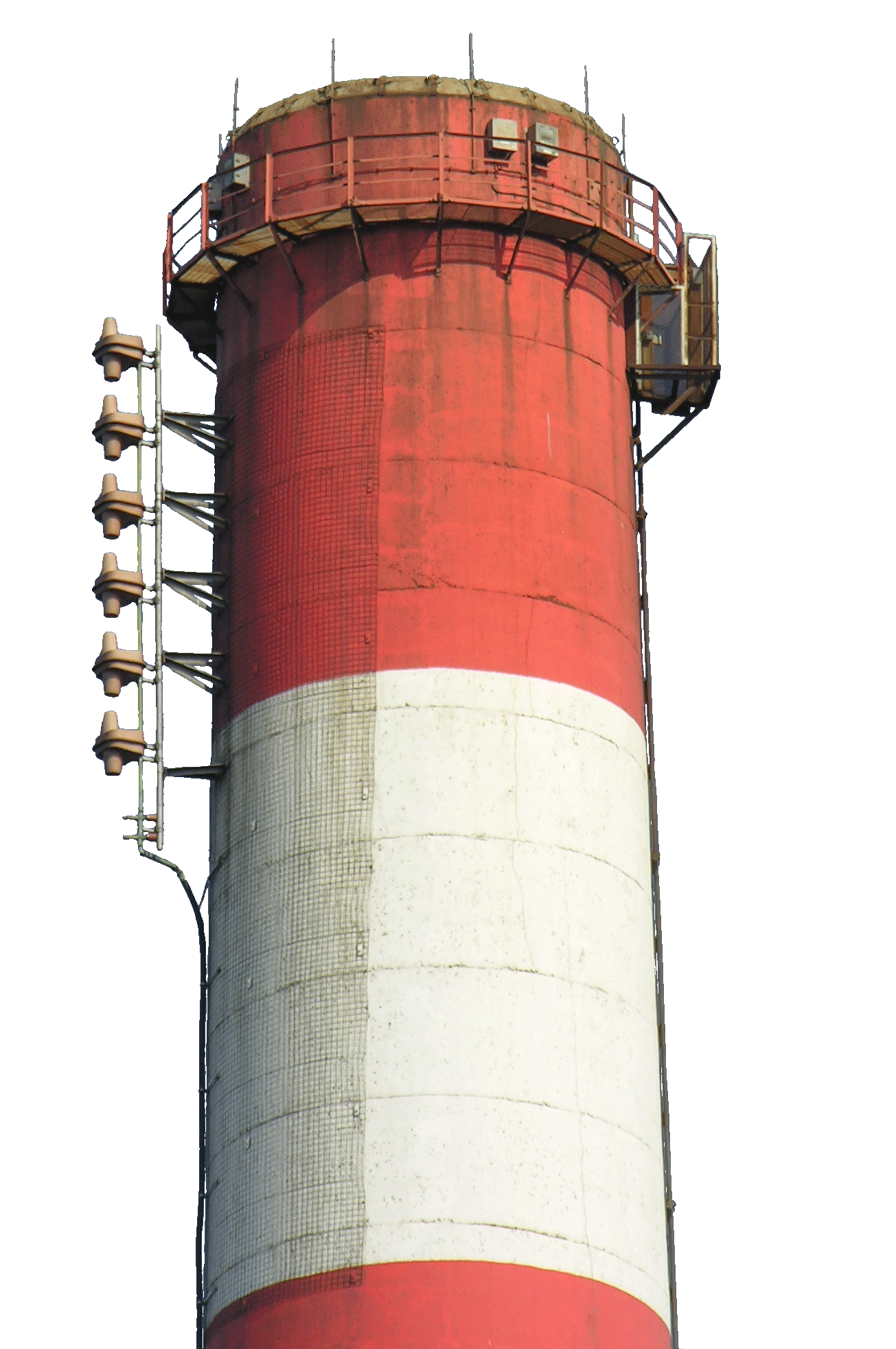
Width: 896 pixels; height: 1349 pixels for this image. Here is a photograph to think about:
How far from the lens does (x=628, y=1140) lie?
66.3m

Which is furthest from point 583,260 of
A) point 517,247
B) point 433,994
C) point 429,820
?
point 433,994

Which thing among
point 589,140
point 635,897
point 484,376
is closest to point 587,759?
point 635,897

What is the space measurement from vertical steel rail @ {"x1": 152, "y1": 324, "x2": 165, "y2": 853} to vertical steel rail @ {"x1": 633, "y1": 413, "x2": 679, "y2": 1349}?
8.23 metres

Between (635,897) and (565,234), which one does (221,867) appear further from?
(565,234)

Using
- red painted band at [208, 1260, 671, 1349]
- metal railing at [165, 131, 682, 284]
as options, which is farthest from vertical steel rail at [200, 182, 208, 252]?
red painted band at [208, 1260, 671, 1349]

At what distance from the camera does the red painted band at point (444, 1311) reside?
6375 centimetres

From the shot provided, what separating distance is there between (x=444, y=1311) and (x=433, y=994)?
4943 mm

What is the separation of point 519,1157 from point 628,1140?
249cm

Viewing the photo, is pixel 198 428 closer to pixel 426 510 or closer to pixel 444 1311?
pixel 426 510

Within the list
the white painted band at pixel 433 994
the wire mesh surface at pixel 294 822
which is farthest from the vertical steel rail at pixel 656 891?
the wire mesh surface at pixel 294 822

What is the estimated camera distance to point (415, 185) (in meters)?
69.2

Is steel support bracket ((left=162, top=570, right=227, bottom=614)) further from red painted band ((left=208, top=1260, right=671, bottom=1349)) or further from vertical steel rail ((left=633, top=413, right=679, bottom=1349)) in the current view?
red painted band ((left=208, top=1260, right=671, bottom=1349))

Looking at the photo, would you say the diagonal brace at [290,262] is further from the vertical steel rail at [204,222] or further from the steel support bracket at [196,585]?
the steel support bracket at [196,585]

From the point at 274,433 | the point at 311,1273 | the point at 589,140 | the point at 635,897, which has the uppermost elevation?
the point at 589,140
